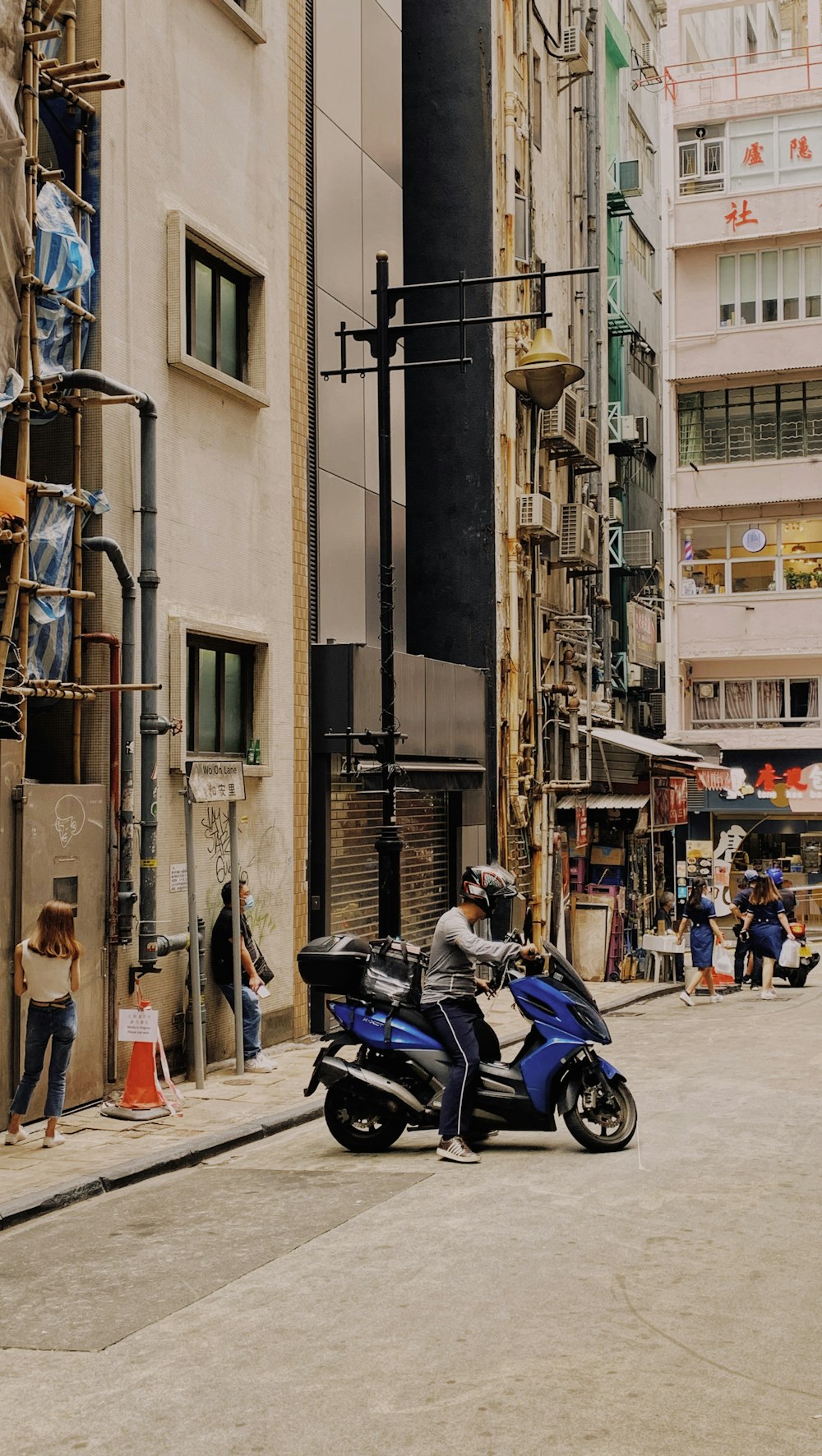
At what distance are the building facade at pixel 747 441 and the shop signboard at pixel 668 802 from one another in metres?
8.35

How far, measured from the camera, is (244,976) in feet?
45.2

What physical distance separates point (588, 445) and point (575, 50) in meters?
6.61

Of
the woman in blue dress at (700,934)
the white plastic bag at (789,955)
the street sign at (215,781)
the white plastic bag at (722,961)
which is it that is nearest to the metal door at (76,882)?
the street sign at (215,781)

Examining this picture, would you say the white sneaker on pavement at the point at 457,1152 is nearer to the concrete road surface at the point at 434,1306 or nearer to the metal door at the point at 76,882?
the concrete road surface at the point at 434,1306

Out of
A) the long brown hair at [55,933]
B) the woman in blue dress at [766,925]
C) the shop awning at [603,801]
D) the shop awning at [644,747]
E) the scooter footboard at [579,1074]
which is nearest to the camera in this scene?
the scooter footboard at [579,1074]

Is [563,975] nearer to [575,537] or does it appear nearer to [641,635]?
[575,537]

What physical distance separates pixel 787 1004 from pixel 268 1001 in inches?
326

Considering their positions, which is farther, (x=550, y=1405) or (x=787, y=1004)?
(x=787, y=1004)

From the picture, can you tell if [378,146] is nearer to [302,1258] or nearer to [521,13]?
[521,13]

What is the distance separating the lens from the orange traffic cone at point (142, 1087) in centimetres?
1155

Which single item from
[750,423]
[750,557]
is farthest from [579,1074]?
[750,423]

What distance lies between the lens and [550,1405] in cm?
545

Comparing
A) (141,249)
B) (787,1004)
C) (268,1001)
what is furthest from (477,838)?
(141,249)

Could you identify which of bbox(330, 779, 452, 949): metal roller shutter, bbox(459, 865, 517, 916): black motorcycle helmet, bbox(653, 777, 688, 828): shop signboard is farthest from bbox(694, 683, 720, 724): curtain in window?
bbox(459, 865, 517, 916): black motorcycle helmet
